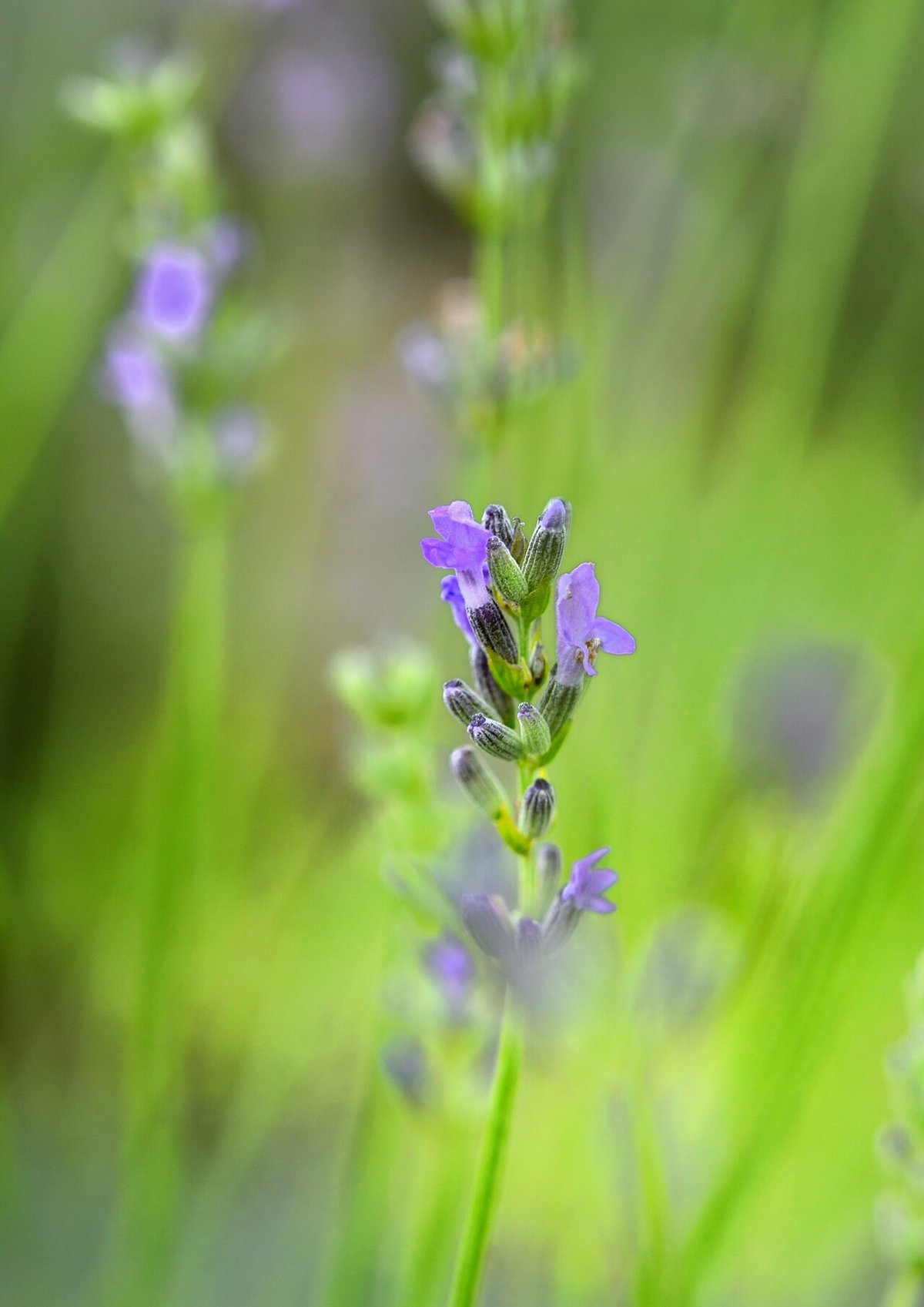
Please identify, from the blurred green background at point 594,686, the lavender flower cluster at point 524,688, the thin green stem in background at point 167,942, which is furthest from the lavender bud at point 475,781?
the thin green stem in background at point 167,942

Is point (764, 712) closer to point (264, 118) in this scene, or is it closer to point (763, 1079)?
point (763, 1079)

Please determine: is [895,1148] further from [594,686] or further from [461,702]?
[594,686]

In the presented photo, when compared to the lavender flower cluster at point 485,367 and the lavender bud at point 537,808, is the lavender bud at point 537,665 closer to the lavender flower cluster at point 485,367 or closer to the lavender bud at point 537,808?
the lavender bud at point 537,808

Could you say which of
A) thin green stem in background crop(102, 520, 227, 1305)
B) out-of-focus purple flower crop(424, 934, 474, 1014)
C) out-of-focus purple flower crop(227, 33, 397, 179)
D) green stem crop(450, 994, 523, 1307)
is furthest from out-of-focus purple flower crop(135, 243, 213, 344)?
out-of-focus purple flower crop(227, 33, 397, 179)

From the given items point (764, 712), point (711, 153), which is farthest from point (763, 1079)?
point (711, 153)

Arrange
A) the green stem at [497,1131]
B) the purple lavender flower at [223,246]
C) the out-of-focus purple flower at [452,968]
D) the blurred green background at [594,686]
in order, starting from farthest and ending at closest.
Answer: the purple lavender flower at [223,246], the blurred green background at [594,686], the out-of-focus purple flower at [452,968], the green stem at [497,1131]

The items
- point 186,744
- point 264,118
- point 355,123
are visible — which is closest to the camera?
point 186,744

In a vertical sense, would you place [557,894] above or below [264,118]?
below
